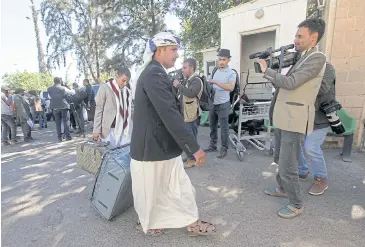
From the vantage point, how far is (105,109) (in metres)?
3.44

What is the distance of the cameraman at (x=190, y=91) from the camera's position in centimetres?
382

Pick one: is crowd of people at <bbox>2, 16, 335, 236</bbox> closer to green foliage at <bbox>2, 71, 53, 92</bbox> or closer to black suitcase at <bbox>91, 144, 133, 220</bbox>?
black suitcase at <bbox>91, 144, 133, 220</bbox>

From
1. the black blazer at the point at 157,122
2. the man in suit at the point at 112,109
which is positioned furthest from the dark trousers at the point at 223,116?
the black blazer at the point at 157,122

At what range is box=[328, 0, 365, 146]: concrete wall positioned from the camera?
4531mm

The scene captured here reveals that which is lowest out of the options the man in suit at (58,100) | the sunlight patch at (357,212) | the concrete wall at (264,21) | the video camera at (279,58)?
the sunlight patch at (357,212)

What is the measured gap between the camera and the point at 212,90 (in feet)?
14.6

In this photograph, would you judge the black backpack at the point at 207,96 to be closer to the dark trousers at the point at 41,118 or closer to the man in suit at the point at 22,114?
the man in suit at the point at 22,114

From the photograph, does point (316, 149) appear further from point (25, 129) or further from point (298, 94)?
point (25, 129)

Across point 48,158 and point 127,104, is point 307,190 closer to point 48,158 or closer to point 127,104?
point 127,104

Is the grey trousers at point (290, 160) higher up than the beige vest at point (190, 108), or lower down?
lower down

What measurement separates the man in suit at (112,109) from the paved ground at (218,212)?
2.73 feet

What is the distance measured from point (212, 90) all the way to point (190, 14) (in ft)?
32.2

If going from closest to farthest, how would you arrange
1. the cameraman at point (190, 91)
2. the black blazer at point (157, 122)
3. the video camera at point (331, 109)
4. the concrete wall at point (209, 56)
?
the black blazer at point (157, 122) → the video camera at point (331, 109) → the cameraman at point (190, 91) → the concrete wall at point (209, 56)

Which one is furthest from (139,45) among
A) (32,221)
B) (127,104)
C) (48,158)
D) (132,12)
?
(32,221)
